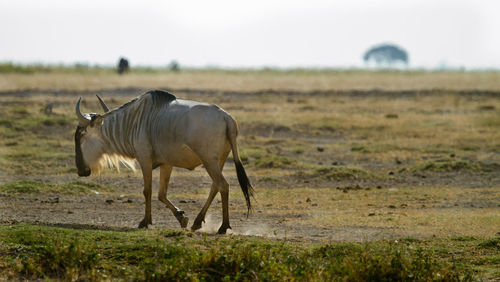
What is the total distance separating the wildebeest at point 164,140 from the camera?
823cm

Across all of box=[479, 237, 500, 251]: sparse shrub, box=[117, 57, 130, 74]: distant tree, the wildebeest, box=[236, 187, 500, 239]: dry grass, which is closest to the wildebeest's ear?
the wildebeest

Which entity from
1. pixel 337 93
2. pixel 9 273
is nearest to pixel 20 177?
pixel 9 273

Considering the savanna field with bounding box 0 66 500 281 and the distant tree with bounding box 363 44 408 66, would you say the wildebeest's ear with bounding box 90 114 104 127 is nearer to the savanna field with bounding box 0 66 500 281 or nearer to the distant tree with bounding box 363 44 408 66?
the savanna field with bounding box 0 66 500 281

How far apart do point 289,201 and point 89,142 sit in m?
2.90

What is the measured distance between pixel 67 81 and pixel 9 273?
24874 millimetres

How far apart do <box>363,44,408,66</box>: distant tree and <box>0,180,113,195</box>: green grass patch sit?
90.5m

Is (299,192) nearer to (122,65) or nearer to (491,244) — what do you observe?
(491,244)

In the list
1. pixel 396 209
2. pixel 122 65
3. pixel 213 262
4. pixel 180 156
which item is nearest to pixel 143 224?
pixel 180 156

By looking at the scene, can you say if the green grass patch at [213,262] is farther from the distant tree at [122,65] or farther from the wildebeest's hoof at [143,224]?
the distant tree at [122,65]

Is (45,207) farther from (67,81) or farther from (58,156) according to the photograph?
(67,81)

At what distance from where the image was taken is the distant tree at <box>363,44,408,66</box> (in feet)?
329

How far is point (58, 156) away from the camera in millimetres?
14062

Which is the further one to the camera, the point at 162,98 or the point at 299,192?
the point at 299,192

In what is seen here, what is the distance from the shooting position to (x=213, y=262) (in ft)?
20.8
